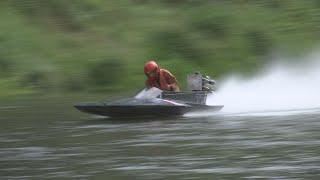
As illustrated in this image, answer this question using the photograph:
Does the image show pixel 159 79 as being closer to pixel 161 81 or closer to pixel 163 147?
pixel 161 81

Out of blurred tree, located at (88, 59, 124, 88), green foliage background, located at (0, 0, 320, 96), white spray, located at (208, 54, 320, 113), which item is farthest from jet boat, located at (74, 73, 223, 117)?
blurred tree, located at (88, 59, 124, 88)

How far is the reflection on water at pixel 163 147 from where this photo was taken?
10.2 meters

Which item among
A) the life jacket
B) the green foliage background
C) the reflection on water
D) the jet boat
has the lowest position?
the reflection on water

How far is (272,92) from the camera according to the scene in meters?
20.7

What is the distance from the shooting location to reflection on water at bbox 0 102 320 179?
33.5ft

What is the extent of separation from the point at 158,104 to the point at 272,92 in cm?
583

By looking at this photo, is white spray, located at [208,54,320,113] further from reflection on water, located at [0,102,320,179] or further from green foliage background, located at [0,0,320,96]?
green foliage background, located at [0,0,320,96]

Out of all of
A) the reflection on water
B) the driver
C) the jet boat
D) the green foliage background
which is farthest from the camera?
the green foliage background

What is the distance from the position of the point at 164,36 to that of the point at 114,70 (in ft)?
10.1

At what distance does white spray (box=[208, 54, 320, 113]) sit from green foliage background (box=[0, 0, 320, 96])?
6.75 ft

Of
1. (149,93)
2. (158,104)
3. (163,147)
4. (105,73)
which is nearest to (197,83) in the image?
(149,93)

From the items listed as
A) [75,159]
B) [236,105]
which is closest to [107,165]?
[75,159]

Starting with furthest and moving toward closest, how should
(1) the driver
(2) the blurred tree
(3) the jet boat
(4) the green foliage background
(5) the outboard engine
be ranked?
(4) the green foliage background
(2) the blurred tree
(5) the outboard engine
(1) the driver
(3) the jet boat

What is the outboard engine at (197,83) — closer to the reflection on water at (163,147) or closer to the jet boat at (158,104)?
the jet boat at (158,104)
